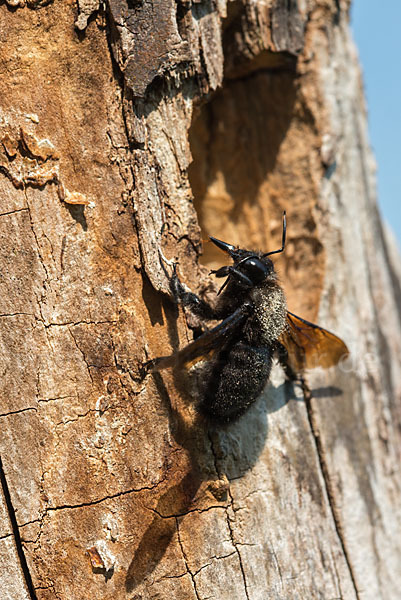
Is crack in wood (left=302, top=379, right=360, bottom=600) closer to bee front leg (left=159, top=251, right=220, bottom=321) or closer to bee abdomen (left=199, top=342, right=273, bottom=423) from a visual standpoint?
bee abdomen (left=199, top=342, right=273, bottom=423)

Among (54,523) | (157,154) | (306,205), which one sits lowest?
(54,523)

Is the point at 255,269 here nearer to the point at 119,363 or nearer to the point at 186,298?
the point at 186,298

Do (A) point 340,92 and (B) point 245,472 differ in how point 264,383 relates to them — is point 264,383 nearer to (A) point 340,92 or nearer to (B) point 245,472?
(B) point 245,472

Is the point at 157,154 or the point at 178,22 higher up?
the point at 178,22

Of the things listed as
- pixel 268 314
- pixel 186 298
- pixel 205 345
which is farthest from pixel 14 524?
pixel 268 314

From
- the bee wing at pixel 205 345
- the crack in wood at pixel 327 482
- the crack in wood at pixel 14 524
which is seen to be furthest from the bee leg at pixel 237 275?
the crack in wood at pixel 14 524

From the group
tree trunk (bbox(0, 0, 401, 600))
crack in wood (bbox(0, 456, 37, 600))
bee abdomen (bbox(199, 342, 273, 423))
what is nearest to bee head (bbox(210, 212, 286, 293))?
tree trunk (bbox(0, 0, 401, 600))

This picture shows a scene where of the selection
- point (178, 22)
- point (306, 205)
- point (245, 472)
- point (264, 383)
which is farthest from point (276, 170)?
point (245, 472)
